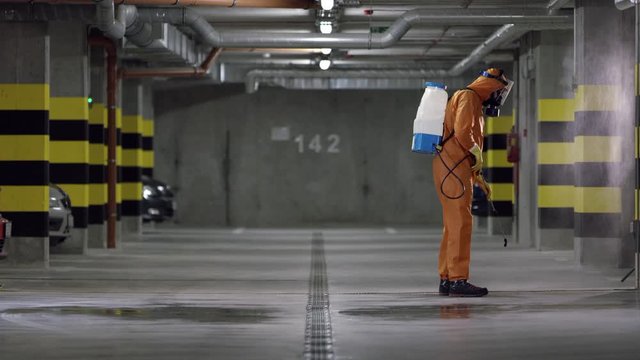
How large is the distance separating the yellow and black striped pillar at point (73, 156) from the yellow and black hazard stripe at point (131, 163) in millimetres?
7972

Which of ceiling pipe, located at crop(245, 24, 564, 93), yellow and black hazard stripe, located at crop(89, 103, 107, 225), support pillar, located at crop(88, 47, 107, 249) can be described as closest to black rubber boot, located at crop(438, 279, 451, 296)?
support pillar, located at crop(88, 47, 107, 249)

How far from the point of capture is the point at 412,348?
26.0ft

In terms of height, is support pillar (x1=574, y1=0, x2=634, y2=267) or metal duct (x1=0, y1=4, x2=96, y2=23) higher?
metal duct (x1=0, y1=4, x2=96, y2=23)

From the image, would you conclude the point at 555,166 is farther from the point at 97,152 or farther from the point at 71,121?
the point at 71,121

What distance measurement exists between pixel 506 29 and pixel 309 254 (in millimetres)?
4232

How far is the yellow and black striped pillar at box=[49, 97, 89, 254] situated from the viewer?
19.7m

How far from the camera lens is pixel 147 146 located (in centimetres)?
3194

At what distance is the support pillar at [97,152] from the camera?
22.1 meters

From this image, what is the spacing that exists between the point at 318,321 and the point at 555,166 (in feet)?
41.6

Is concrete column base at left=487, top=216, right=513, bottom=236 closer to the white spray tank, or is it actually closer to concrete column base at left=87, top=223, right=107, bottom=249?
concrete column base at left=87, top=223, right=107, bottom=249

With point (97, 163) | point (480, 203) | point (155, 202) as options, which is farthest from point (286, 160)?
point (97, 163)

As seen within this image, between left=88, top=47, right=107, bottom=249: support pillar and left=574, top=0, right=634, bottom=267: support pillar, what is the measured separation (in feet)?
27.4

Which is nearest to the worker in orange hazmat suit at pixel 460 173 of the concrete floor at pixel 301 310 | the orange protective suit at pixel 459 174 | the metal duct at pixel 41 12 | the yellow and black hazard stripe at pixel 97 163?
the orange protective suit at pixel 459 174

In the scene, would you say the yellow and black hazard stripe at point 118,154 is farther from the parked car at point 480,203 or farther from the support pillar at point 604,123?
the support pillar at point 604,123
